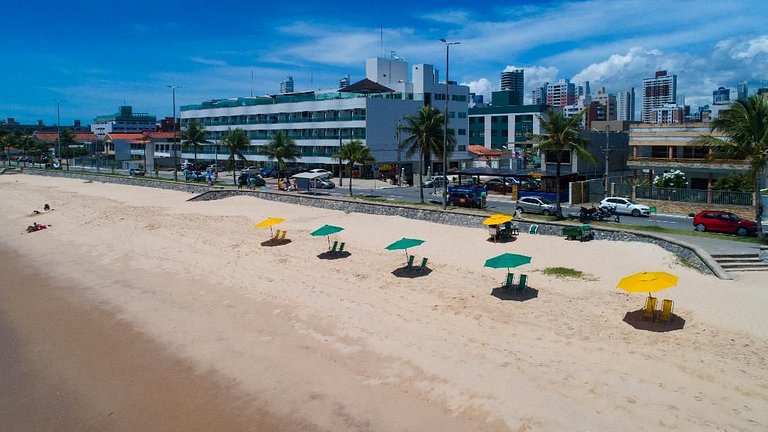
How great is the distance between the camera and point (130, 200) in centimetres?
5244

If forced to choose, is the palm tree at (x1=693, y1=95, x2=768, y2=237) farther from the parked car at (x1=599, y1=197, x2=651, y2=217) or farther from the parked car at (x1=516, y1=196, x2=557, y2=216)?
the parked car at (x1=516, y1=196, x2=557, y2=216)

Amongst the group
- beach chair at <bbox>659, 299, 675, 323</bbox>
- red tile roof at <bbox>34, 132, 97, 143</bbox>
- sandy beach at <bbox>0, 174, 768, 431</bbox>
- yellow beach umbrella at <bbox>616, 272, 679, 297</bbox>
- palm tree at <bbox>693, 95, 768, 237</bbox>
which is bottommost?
sandy beach at <bbox>0, 174, 768, 431</bbox>

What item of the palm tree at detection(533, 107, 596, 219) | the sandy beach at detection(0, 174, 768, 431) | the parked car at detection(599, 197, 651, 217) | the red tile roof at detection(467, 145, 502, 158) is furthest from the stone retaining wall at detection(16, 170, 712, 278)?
the red tile roof at detection(467, 145, 502, 158)

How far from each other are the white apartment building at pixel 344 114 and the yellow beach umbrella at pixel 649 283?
55111 mm

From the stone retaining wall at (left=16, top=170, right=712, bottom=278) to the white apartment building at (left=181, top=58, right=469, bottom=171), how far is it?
22766 mm

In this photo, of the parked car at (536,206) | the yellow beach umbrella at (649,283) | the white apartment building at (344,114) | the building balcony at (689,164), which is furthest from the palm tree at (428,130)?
the white apartment building at (344,114)

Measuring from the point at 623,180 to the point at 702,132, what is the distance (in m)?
7.40

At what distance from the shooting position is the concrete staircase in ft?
72.0

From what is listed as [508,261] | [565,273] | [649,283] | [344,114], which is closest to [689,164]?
[565,273]

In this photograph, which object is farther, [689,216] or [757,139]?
[689,216]

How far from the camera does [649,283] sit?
54.3ft

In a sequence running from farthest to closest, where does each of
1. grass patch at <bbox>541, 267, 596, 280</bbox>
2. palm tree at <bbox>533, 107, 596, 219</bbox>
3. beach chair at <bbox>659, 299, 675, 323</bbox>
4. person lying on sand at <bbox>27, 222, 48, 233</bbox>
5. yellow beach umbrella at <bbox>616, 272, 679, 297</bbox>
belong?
person lying on sand at <bbox>27, 222, 48, 233</bbox>, palm tree at <bbox>533, 107, 596, 219</bbox>, grass patch at <bbox>541, 267, 596, 280</bbox>, beach chair at <bbox>659, 299, 675, 323</bbox>, yellow beach umbrella at <bbox>616, 272, 679, 297</bbox>

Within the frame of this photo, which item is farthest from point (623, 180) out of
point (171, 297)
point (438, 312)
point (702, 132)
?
point (171, 297)

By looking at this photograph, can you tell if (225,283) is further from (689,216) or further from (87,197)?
(87,197)
